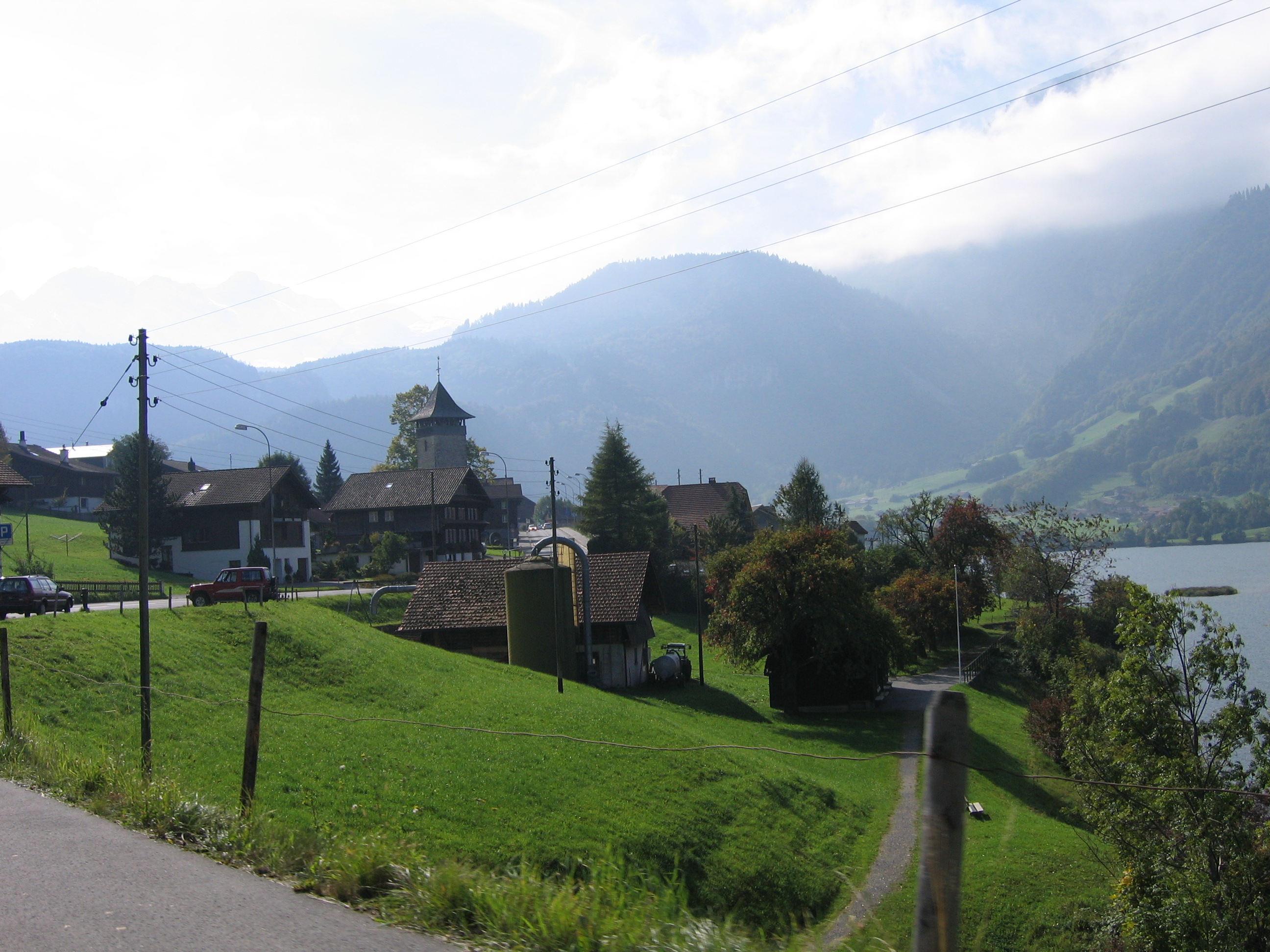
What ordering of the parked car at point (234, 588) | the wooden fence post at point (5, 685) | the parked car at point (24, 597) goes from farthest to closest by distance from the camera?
the parked car at point (234, 588), the parked car at point (24, 597), the wooden fence post at point (5, 685)

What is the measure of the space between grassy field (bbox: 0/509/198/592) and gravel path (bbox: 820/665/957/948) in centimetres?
4772

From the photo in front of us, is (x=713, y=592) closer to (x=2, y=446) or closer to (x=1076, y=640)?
(x=1076, y=640)

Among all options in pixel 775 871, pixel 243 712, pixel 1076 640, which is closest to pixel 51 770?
pixel 243 712

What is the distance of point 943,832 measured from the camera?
163 inches

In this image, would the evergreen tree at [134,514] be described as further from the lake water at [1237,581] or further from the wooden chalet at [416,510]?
the lake water at [1237,581]

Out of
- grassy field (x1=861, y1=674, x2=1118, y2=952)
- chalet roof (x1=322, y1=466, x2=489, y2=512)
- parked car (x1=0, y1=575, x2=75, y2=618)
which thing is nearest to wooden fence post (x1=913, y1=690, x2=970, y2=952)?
grassy field (x1=861, y1=674, x2=1118, y2=952)

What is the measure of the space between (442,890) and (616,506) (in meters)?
75.2

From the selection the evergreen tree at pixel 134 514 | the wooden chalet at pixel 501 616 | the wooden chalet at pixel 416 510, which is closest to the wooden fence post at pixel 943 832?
the wooden chalet at pixel 501 616

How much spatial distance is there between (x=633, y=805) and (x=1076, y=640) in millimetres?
45965

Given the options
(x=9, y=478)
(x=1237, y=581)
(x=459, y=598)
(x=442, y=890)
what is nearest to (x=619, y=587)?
(x=459, y=598)

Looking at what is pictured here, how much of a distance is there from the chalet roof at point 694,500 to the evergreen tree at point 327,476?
5100cm

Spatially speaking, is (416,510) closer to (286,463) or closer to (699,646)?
(699,646)

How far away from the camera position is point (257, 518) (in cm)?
7700

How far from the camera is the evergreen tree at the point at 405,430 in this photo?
124 meters
